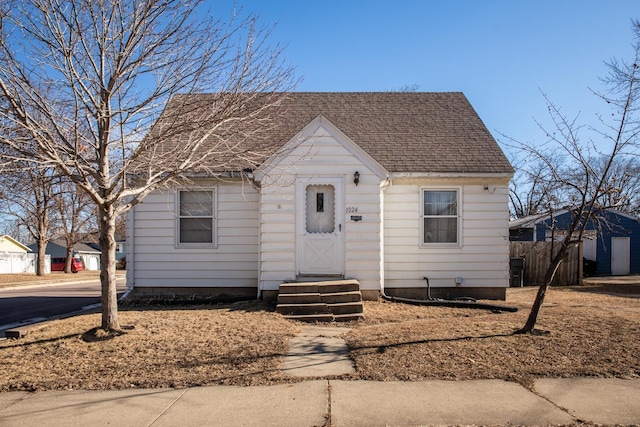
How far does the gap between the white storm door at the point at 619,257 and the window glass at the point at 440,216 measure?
18957 mm

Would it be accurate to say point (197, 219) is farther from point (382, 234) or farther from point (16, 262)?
point (16, 262)

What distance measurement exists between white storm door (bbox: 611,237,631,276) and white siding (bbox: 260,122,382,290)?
21.4 m

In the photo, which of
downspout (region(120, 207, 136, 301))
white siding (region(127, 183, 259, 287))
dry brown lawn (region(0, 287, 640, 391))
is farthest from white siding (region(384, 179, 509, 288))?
downspout (region(120, 207, 136, 301))

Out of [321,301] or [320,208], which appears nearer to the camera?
[321,301]

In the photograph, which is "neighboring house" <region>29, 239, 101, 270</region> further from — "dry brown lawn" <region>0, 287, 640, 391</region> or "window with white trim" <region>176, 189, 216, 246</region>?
"dry brown lawn" <region>0, 287, 640, 391</region>

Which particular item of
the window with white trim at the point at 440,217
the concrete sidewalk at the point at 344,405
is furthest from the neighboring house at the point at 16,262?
the concrete sidewalk at the point at 344,405

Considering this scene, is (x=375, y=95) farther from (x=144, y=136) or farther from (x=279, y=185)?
(x=144, y=136)

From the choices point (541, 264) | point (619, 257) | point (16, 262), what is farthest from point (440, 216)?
point (16, 262)

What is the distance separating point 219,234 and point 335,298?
152 inches

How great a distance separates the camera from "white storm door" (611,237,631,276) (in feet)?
86.6

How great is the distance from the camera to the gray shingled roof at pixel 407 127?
476 inches

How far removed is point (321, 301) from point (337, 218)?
6.50 ft

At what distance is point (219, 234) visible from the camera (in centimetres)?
1199

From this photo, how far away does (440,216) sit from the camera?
12.1m
